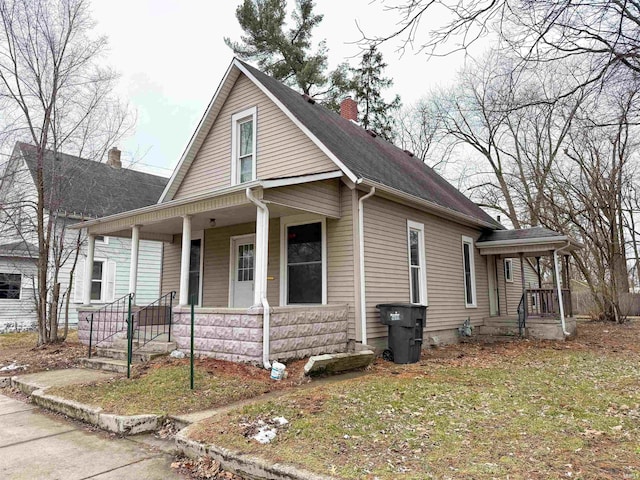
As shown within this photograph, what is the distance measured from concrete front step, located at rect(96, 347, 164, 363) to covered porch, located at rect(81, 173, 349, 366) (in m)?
0.50

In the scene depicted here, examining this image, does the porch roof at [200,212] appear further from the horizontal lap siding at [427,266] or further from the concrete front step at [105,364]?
the concrete front step at [105,364]

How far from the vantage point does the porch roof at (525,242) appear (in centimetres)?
1232

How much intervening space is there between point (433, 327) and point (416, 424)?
676 cm

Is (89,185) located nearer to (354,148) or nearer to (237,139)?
(237,139)

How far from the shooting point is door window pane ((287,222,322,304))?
9.07 meters

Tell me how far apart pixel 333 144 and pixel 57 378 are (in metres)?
6.71

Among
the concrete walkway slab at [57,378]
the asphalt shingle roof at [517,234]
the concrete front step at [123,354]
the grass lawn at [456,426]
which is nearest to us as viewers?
the grass lawn at [456,426]

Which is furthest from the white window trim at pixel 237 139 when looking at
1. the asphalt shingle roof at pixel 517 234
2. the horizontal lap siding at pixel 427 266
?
the asphalt shingle roof at pixel 517 234

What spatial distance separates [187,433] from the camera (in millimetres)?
4180

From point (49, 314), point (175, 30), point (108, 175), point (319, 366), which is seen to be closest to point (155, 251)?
point (108, 175)

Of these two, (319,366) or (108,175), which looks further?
(108,175)

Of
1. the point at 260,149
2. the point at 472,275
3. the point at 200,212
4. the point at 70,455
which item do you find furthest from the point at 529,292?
the point at 70,455

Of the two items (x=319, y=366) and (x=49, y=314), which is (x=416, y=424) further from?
(x=49, y=314)

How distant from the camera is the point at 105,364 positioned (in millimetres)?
7773
